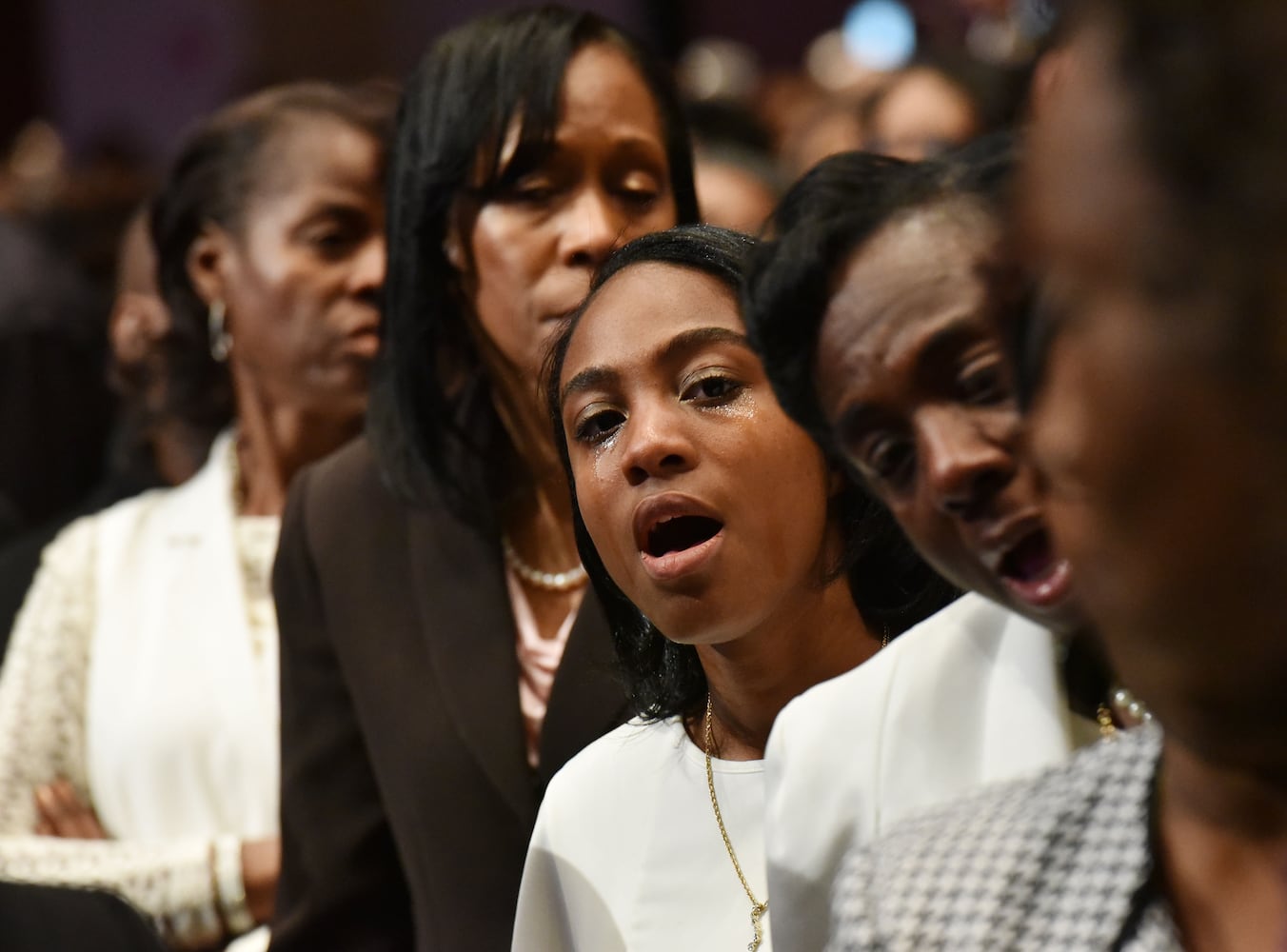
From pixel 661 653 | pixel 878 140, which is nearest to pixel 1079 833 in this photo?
pixel 661 653

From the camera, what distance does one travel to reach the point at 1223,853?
725 mm

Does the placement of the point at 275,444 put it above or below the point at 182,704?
above

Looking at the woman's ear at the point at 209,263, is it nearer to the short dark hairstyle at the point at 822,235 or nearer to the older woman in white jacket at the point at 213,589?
the older woman in white jacket at the point at 213,589

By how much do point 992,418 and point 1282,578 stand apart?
201 mm

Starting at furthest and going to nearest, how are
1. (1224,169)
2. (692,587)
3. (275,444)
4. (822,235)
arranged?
(275,444) < (692,587) < (822,235) < (1224,169)

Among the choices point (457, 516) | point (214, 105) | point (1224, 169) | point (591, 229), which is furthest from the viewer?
point (214, 105)

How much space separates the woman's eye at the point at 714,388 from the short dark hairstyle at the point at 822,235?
16 cm

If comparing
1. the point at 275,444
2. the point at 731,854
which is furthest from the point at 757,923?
the point at 275,444

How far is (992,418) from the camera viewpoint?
0.79 meters

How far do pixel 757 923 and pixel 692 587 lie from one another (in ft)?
0.63

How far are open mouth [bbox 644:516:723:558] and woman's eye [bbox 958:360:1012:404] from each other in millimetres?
248

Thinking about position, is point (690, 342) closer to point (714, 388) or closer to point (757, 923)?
point (714, 388)

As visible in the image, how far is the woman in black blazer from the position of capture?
4.52 feet

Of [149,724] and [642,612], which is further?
[149,724]
